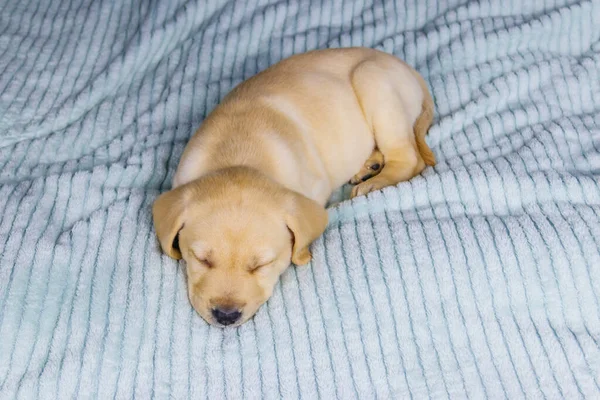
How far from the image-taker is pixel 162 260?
2354 mm

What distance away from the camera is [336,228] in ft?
8.11

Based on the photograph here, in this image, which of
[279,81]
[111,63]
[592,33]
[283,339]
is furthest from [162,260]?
[592,33]

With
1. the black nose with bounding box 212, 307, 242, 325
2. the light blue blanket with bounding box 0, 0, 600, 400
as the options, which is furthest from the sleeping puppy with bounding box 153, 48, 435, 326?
the light blue blanket with bounding box 0, 0, 600, 400

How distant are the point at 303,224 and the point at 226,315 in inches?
15.2

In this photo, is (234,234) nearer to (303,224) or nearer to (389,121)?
(303,224)

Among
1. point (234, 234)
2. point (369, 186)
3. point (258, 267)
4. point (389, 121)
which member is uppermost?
point (234, 234)

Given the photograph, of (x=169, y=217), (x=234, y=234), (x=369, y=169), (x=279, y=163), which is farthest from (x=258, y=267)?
(x=369, y=169)

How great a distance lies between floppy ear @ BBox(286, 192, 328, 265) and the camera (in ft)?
7.22

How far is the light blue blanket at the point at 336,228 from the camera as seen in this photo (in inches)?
79.6

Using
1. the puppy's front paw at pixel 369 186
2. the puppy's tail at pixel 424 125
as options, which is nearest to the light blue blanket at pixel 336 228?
the puppy's tail at pixel 424 125

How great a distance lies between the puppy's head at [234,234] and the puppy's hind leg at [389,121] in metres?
0.68

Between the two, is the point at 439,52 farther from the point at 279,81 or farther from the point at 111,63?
the point at 111,63

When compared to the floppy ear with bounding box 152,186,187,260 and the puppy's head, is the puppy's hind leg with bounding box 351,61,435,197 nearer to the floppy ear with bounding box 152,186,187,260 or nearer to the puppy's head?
the puppy's head

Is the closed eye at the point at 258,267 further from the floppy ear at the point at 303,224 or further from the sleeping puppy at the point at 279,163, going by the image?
the floppy ear at the point at 303,224
